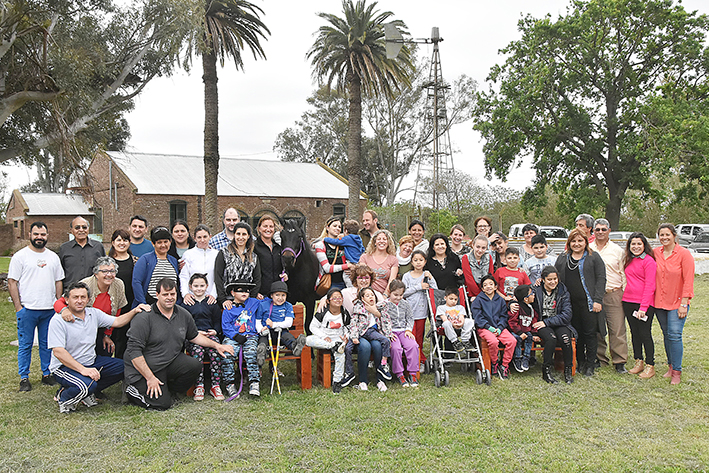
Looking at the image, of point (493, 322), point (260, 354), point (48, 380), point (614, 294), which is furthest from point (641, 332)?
point (48, 380)

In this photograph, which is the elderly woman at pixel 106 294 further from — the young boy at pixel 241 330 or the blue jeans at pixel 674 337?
the blue jeans at pixel 674 337

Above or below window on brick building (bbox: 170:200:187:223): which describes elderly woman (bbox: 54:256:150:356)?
below

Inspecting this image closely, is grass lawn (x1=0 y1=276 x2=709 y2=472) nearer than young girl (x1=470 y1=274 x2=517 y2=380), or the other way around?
grass lawn (x1=0 y1=276 x2=709 y2=472)

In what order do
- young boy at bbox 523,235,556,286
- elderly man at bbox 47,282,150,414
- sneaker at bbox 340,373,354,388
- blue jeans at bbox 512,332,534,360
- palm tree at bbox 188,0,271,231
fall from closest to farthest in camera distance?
elderly man at bbox 47,282,150,414 → sneaker at bbox 340,373,354,388 → blue jeans at bbox 512,332,534,360 → young boy at bbox 523,235,556,286 → palm tree at bbox 188,0,271,231

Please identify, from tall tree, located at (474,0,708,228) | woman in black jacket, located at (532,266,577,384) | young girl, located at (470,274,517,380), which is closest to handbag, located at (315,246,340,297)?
young girl, located at (470,274,517,380)

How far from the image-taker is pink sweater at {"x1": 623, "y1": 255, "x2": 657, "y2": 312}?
605 centimetres

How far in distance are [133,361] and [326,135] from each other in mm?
39208

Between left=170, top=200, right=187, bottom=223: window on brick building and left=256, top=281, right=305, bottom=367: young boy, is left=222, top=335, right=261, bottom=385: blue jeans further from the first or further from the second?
left=170, top=200, right=187, bottom=223: window on brick building

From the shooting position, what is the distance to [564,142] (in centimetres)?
2456

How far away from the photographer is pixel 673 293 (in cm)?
588

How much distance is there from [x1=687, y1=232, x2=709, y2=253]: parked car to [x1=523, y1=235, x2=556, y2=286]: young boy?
65.7 feet

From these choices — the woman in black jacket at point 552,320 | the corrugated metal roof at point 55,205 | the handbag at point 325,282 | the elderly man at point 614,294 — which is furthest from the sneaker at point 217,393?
the corrugated metal roof at point 55,205

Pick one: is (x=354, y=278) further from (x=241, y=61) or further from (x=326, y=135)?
(x=326, y=135)

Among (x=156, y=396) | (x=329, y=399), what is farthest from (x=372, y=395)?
(x=156, y=396)
